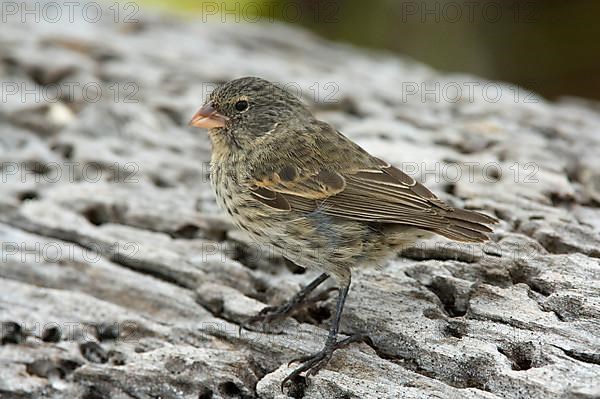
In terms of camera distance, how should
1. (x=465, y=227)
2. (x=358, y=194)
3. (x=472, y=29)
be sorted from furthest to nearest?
(x=472, y=29) → (x=358, y=194) → (x=465, y=227)

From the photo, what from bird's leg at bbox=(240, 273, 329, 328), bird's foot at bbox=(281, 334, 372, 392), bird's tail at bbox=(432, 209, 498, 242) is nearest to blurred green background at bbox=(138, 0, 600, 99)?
bird's tail at bbox=(432, 209, 498, 242)

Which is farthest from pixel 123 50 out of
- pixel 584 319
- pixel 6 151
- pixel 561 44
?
pixel 584 319

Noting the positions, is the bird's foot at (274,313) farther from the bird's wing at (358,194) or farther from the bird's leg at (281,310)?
the bird's wing at (358,194)

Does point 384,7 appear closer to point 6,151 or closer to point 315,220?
point 6,151

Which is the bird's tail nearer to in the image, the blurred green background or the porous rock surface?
the porous rock surface

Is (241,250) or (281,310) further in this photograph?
(241,250)

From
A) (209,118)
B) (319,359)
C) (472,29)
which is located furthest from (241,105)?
(472,29)

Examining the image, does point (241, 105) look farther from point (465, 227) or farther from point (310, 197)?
point (465, 227)
